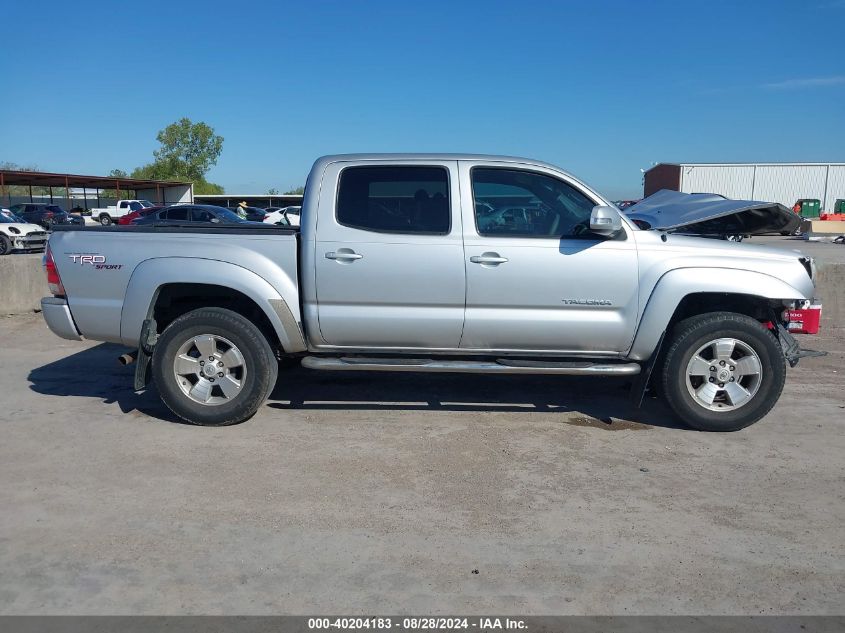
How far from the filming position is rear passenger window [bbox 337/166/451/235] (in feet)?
17.0

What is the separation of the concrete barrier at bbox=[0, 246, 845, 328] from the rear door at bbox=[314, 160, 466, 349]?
6.61m

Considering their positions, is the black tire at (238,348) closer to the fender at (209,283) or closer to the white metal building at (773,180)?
the fender at (209,283)

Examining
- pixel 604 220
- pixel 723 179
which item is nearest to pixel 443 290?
pixel 604 220

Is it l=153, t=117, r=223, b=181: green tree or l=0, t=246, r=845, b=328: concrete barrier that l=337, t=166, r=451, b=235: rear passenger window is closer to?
l=0, t=246, r=845, b=328: concrete barrier

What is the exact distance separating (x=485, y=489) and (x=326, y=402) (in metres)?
2.10

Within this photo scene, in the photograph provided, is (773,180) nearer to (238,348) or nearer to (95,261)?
(238,348)

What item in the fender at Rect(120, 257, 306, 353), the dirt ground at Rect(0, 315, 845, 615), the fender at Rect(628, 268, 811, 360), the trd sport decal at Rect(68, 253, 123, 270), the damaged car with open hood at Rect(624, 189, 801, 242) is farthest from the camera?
the damaged car with open hood at Rect(624, 189, 801, 242)

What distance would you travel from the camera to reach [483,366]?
16.7ft

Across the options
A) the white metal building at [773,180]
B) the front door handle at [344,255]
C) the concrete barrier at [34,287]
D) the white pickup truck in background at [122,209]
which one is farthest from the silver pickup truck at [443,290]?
the white metal building at [773,180]

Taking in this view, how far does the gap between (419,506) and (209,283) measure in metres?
2.35

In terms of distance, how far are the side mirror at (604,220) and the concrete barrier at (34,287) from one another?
5911 millimetres

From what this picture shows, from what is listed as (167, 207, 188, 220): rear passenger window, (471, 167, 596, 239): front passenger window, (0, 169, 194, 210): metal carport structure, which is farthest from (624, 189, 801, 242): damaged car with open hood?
(0, 169, 194, 210): metal carport structure

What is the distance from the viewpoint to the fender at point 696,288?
16.4ft
